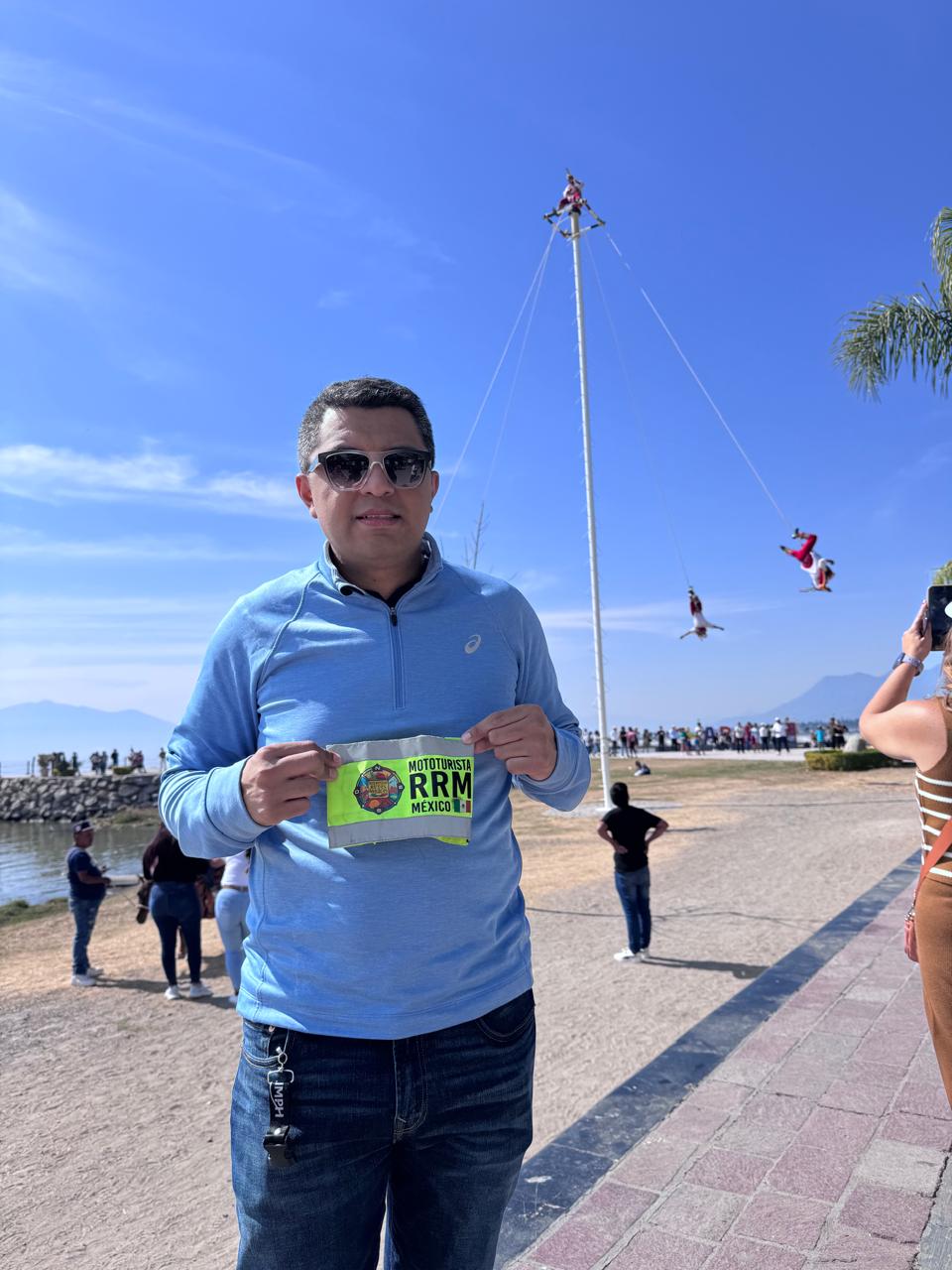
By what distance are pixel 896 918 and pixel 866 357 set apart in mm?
7369

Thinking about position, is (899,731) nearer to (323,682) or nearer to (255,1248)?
(323,682)

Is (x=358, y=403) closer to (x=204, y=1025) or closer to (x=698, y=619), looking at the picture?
(x=204, y=1025)

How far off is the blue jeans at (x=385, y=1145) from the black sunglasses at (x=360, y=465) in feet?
3.67

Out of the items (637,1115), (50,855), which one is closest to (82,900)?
(637,1115)

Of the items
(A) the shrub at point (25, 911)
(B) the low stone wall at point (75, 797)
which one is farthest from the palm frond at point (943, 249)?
(B) the low stone wall at point (75, 797)

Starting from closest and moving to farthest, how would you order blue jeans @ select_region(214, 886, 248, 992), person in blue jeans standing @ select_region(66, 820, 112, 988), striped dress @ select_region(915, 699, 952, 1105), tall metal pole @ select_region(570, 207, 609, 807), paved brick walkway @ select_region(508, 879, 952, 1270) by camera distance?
striped dress @ select_region(915, 699, 952, 1105) → paved brick walkway @ select_region(508, 879, 952, 1270) → blue jeans @ select_region(214, 886, 248, 992) → person in blue jeans standing @ select_region(66, 820, 112, 988) → tall metal pole @ select_region(570, 207, 609, 807)

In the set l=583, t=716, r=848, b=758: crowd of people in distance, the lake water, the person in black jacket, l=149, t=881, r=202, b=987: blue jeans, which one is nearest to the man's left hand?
the person in black jacket

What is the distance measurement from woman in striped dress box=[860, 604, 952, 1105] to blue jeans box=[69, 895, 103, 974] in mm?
8756

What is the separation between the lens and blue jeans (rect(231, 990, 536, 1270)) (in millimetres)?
1588

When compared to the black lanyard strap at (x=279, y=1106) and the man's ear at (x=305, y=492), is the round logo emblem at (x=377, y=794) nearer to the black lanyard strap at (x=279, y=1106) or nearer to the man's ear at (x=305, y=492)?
the black lanyard strap at (x=279, y=1106)

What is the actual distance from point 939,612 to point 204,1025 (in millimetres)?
6992

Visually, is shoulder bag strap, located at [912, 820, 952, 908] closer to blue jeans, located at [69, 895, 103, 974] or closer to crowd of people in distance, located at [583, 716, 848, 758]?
blue jeans, located at [69, 895, 103, 974]

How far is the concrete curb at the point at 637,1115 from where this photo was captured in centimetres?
344

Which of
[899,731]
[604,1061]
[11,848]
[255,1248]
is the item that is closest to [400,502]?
[255,1248]
